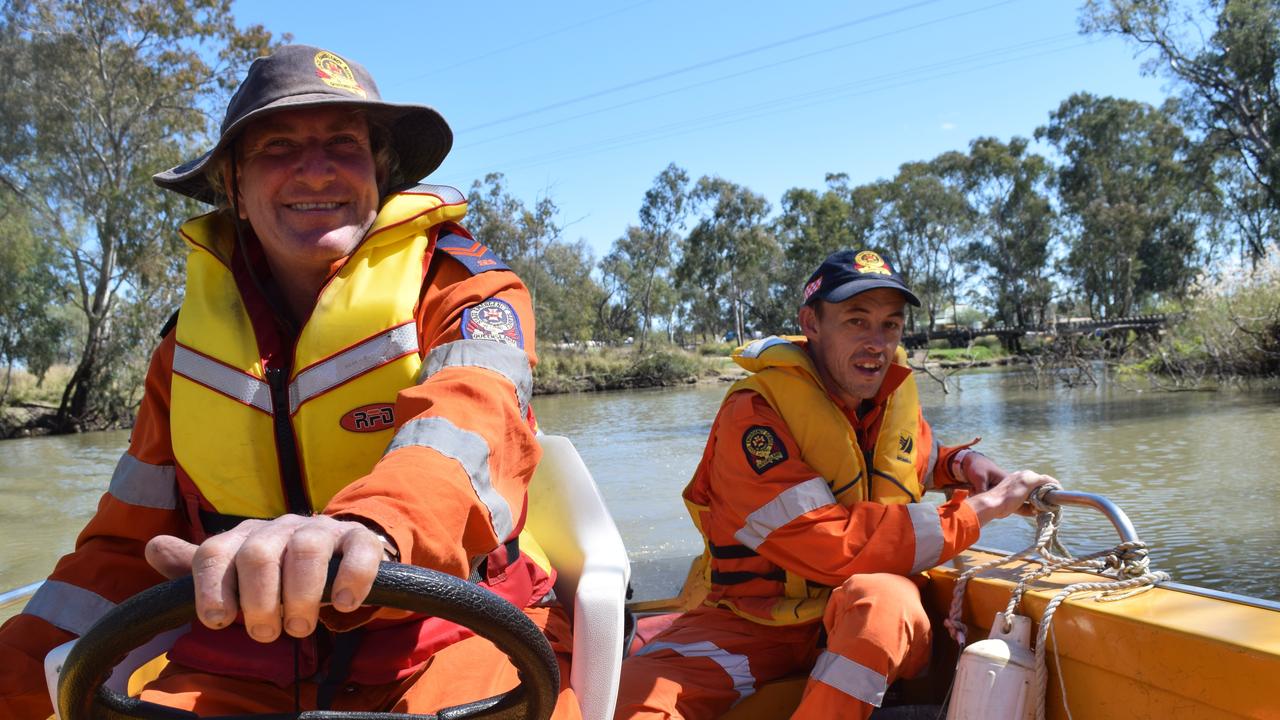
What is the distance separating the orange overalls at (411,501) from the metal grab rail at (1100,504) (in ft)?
4.51

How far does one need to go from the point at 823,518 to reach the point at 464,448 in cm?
138

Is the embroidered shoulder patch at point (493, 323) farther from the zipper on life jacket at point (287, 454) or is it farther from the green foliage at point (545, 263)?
the green foliage at point (545, 263)

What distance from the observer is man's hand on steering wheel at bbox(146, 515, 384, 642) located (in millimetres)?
796

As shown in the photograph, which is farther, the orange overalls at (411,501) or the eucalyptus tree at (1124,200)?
the eucalyptus tree at (1124,200)

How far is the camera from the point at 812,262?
45.2 meters

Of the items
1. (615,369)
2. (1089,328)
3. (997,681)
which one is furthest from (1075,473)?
(615,369)

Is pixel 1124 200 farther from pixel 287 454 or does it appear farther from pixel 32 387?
pixel 287 454

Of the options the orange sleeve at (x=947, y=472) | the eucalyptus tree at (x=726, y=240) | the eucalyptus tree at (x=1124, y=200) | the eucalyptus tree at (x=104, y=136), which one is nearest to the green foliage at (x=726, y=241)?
the eucalyptus tree at (x=726, y=240)

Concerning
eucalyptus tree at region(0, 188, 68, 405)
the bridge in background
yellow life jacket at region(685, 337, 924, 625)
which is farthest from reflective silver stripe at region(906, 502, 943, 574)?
eucalyptus tree at region(0, 188, 68, 405)

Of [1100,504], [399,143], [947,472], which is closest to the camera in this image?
→ [399,143]

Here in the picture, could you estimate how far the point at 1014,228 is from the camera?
→ 4688 cm

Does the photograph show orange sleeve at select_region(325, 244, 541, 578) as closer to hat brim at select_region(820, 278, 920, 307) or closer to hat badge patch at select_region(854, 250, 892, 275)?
hat brim at select_region(820, 278, 920, 307)

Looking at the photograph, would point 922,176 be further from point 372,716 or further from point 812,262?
point 372,716

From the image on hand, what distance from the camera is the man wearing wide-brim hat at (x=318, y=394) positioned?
1.41 meters
